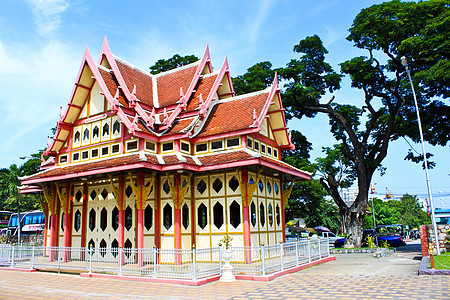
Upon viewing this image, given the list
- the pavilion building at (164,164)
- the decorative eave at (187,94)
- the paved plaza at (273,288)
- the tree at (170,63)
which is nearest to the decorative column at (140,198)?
the pavilion building at (164,164)

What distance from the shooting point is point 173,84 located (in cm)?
2136

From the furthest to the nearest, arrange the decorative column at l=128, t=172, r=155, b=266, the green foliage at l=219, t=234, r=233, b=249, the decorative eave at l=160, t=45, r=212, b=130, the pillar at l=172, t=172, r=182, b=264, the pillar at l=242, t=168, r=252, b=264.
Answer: the decorative eave at l=160, t=45, r=212, b=130
the pillar at l=172, t=172, r=182, b=264
the decorative column at l=128, t=172, r=155, b=266
the pillar at l=242, t=168, r=252, b=264
the green foliage at l=219, t=234, r=233, b=249

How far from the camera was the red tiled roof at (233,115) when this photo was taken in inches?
669

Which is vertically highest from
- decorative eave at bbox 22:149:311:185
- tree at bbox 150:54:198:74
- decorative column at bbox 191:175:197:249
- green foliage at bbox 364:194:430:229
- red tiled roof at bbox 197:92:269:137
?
tree at bbox 150:54:198:74

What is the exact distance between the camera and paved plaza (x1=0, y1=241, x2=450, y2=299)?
9266 millimetres

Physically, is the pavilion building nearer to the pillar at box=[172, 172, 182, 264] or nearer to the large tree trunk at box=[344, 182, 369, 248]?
the pillar at box=[172, 172, 182, 264]

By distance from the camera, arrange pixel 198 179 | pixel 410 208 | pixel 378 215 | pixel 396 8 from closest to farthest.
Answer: pixel 198 179, pixel 396 8, pixel 378 215, pixel 410 208

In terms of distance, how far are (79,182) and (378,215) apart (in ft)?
172

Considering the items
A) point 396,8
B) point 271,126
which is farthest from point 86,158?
point 396,8

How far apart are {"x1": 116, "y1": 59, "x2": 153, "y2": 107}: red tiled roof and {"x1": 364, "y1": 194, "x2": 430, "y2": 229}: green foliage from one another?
48035 mm

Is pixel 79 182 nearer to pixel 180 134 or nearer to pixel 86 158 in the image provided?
pixel 86 158

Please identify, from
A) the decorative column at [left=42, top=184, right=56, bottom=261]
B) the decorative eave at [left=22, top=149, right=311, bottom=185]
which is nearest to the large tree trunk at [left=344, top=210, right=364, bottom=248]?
the decorative eave at [left=22, top=149, right=311, bottom=185]

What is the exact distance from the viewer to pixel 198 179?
17.0 meters

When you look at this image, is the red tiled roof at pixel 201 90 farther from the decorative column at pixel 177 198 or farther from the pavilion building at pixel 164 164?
the decorative column at pixel 177 198
